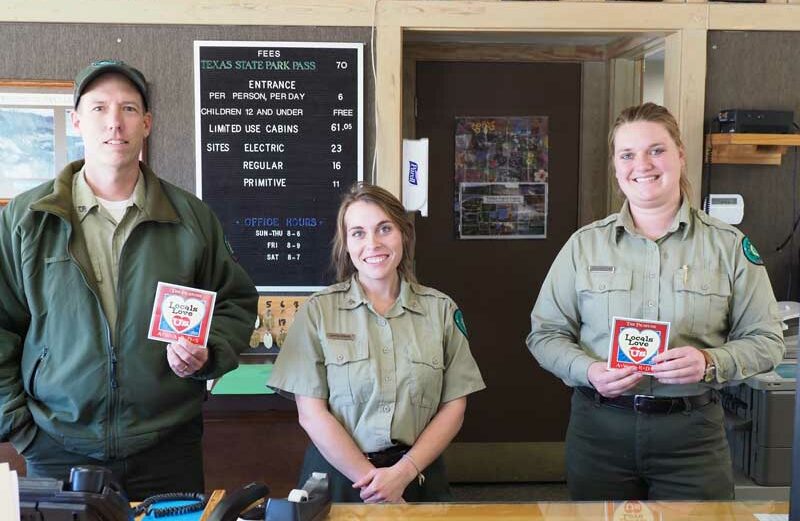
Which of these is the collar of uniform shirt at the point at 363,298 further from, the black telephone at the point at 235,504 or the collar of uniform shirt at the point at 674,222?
the black telephone at the point at 235,504

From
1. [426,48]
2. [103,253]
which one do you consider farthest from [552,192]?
[103,253]

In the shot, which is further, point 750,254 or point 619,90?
point 619,90

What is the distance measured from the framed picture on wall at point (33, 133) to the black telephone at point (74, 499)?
212 cm

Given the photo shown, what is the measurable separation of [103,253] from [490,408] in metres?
2.65

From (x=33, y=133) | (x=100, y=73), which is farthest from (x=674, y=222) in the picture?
(x=33, y=133)

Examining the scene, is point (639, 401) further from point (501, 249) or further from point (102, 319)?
point (501, 249)

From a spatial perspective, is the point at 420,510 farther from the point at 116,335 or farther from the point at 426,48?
the point at 426,48

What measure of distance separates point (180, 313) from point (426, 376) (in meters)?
0.66

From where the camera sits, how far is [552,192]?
13.7 ft

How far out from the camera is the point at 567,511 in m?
1.67

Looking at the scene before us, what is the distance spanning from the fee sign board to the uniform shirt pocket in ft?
3.48

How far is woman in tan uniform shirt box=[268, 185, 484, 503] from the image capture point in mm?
2082

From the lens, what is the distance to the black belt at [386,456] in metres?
2.08

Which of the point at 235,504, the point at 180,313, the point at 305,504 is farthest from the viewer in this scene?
the point at 180,313
